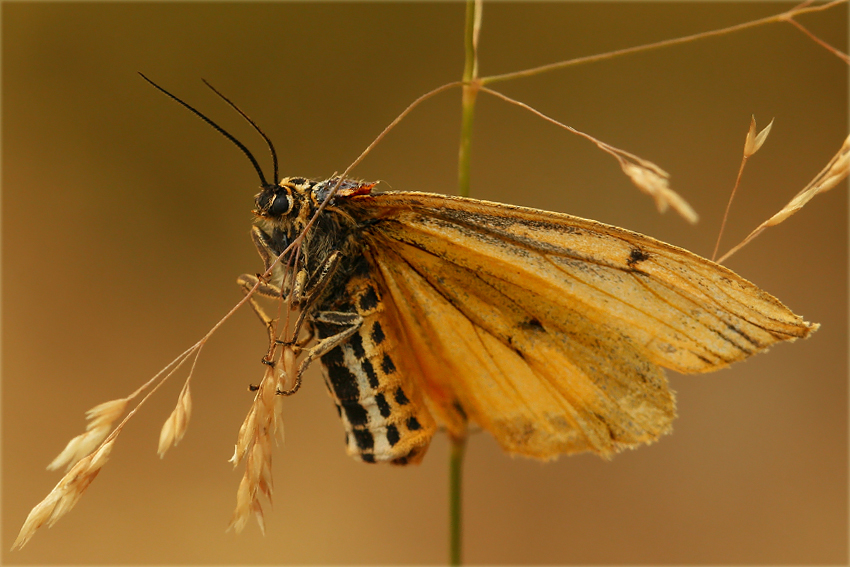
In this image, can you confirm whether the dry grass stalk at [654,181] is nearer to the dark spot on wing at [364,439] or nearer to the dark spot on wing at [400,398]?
the dark spot on wing at [400,398]

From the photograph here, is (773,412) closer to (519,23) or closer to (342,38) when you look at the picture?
(519,23)

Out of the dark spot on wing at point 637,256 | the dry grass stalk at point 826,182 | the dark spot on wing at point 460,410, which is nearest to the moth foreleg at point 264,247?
the dark spot on wing at point 460,410

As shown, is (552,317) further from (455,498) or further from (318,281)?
(318,281)

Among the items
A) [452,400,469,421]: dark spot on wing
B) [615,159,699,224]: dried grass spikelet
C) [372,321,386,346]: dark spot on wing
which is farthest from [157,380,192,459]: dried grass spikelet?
[615,159,699,224]: dried grass spikelet

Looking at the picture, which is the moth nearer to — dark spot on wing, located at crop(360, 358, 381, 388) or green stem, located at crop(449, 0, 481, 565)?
dark spot on wing, located at crop(360, 358, 381, 388)

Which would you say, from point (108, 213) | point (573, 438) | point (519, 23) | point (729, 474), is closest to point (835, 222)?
point (729, 474)

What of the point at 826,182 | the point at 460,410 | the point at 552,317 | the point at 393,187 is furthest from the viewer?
the point at 393,187

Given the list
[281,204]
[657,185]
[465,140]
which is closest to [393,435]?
[281,204]
